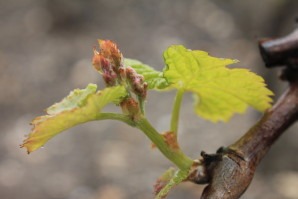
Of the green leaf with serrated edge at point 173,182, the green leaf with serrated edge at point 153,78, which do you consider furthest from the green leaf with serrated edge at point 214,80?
the green leaf with serrated edge at point 173,182

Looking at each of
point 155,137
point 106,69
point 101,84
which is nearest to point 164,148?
point 155,137

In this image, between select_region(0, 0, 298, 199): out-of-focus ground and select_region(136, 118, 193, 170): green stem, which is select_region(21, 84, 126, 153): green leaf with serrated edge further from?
select_region(0, 0, 298, 199): out-of-focus ground

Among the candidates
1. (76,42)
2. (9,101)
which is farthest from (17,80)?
(76,42)

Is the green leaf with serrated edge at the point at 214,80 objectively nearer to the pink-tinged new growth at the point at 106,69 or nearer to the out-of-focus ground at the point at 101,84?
the pink-tinged new growth at the point at 106,69

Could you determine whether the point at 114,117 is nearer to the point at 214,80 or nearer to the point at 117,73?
the point at 117,73

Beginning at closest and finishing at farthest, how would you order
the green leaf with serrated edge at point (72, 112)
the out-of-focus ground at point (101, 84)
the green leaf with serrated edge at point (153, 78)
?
1. the green leaf with serrated edge at point (72, 112)
2. the green leaf with serrated edge at point (153, 78)
3. the out-of-focus ground at point (101, 84)
